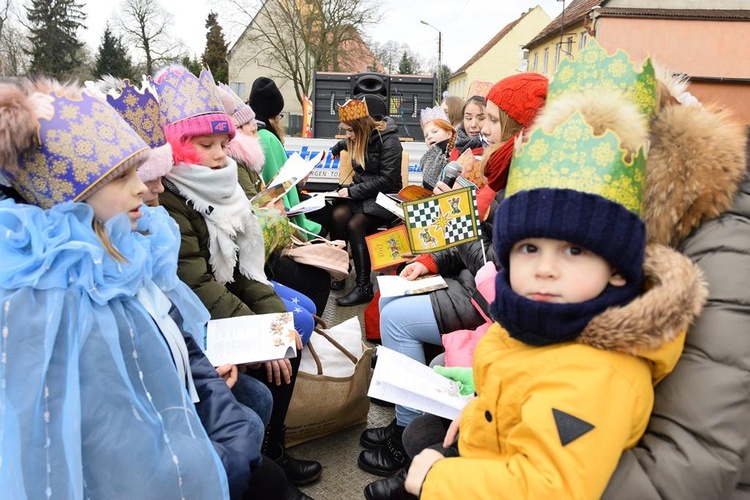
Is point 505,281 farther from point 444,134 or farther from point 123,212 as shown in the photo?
point 444,134

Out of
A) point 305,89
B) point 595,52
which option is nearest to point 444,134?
point 595,52

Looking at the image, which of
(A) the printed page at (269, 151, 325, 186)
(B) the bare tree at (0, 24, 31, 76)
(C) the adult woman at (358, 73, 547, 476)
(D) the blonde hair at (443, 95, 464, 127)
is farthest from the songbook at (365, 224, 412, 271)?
(B) the bare tree at (0, 24, 31, 76)

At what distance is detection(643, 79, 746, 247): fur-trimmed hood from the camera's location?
4.05ft

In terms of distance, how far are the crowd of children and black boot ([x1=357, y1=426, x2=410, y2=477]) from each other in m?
1.04

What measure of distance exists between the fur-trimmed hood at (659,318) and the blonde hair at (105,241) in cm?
126

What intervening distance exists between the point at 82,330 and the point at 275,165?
382 centimetres

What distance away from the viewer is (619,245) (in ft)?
4.00

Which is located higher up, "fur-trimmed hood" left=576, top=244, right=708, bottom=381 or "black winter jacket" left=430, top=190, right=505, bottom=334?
"fur-trimmed hood" left=576, top=244, right=708, bottom=381

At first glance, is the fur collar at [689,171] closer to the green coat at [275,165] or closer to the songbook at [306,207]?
the songbook at [306,207]

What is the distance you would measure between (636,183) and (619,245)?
15 centimetres

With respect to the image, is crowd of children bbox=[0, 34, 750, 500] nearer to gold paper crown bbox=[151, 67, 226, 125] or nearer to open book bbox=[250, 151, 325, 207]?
gold paper crown bbox=[151, 67, 226, 125]

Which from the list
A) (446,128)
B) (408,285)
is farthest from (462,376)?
(446,128)

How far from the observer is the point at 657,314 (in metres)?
1.14

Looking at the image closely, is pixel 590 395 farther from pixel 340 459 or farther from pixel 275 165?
pixel 275 165
